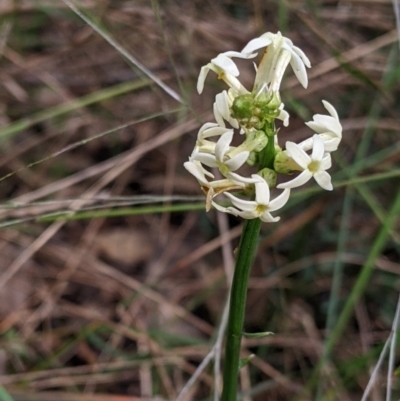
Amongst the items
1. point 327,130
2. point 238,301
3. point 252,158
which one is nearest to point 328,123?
point 327,130

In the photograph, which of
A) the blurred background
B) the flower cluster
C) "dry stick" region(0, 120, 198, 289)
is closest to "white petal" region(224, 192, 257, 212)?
the flower cluster

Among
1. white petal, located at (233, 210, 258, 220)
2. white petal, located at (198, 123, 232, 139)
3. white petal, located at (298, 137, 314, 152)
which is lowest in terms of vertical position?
white petal, located at (233, 210, 258, 220)

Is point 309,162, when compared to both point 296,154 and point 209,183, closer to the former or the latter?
point 296,154

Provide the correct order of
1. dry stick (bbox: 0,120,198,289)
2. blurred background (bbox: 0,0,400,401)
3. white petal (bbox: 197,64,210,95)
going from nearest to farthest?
white petal (bbox: 197,64,210,95) < blurred background (bbox: 0,0,400,401) < dry stick (bbox: 0,120,198,289)

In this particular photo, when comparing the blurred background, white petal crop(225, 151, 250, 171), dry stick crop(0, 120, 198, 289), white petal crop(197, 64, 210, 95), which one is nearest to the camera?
white petal crop(225, 151, 250, 171)

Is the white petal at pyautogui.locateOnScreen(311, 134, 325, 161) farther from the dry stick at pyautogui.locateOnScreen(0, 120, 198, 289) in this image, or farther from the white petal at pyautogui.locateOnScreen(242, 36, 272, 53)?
the dry stick at pyautogui.locateOnScreen(0, 120, 198, 289)

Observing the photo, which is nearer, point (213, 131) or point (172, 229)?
point (213, 131)

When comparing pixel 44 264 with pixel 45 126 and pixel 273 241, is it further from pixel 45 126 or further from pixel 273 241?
pixel 273 241
